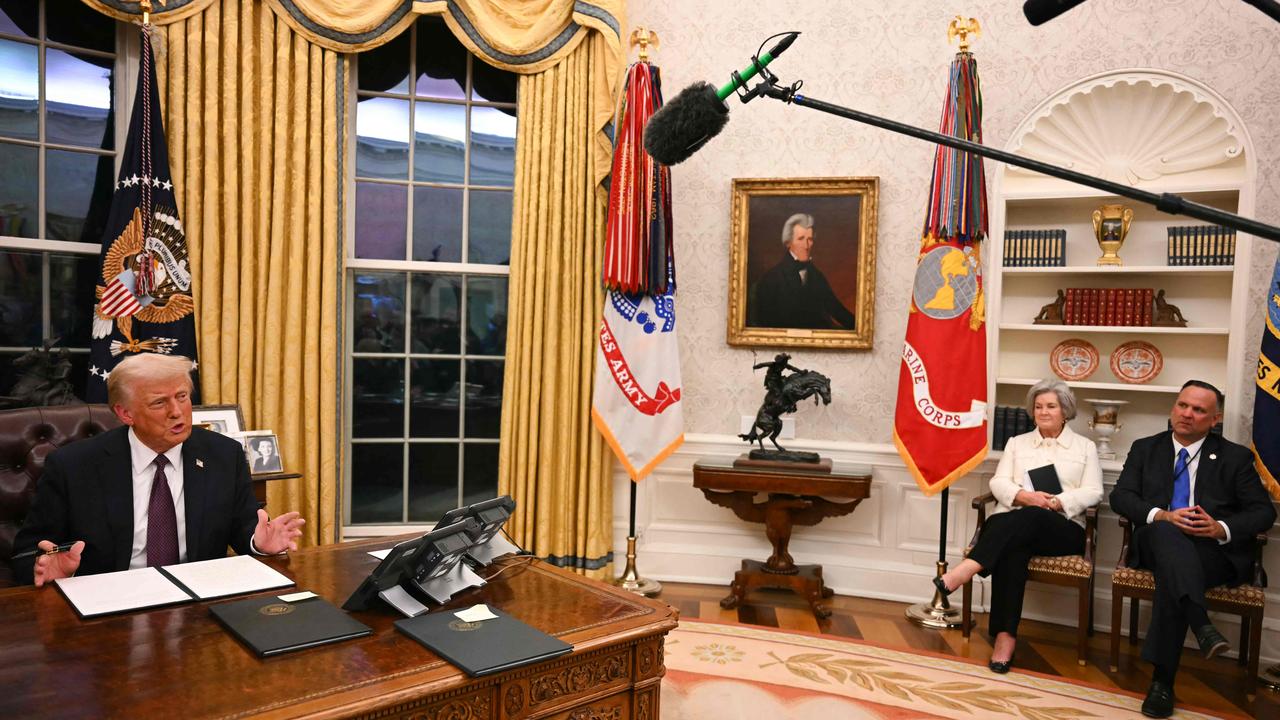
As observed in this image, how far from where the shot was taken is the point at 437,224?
14.1 feet

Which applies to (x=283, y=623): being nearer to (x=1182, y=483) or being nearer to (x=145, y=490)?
(x=145, y=490)

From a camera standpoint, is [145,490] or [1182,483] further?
[1182,483]

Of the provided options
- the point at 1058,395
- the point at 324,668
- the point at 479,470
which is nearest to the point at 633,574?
the point at 479,470

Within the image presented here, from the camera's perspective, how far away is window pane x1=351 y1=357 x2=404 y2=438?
4.19 metres

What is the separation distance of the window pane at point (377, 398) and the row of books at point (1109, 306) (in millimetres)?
3493

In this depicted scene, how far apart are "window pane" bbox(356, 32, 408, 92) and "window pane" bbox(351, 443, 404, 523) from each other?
6.35 feet

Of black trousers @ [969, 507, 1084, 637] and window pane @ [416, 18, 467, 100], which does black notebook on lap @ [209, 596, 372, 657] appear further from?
window pane @ [416, 18, 467, 100]

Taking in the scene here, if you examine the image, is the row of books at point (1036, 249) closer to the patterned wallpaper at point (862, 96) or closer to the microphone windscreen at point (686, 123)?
the patterned wallpaper at point (862, 96)

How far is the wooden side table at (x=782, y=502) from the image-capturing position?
382 centimetres

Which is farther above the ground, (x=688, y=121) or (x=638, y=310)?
(x=688, y=121)

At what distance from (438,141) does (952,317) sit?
284cm

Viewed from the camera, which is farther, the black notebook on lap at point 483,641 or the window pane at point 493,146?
the window pane at point 493,146

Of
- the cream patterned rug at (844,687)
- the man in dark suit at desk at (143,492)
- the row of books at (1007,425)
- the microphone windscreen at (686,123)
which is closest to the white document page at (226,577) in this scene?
the man in dark suit at desk at (143,492)

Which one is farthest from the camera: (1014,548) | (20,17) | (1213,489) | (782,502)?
(782,502)
